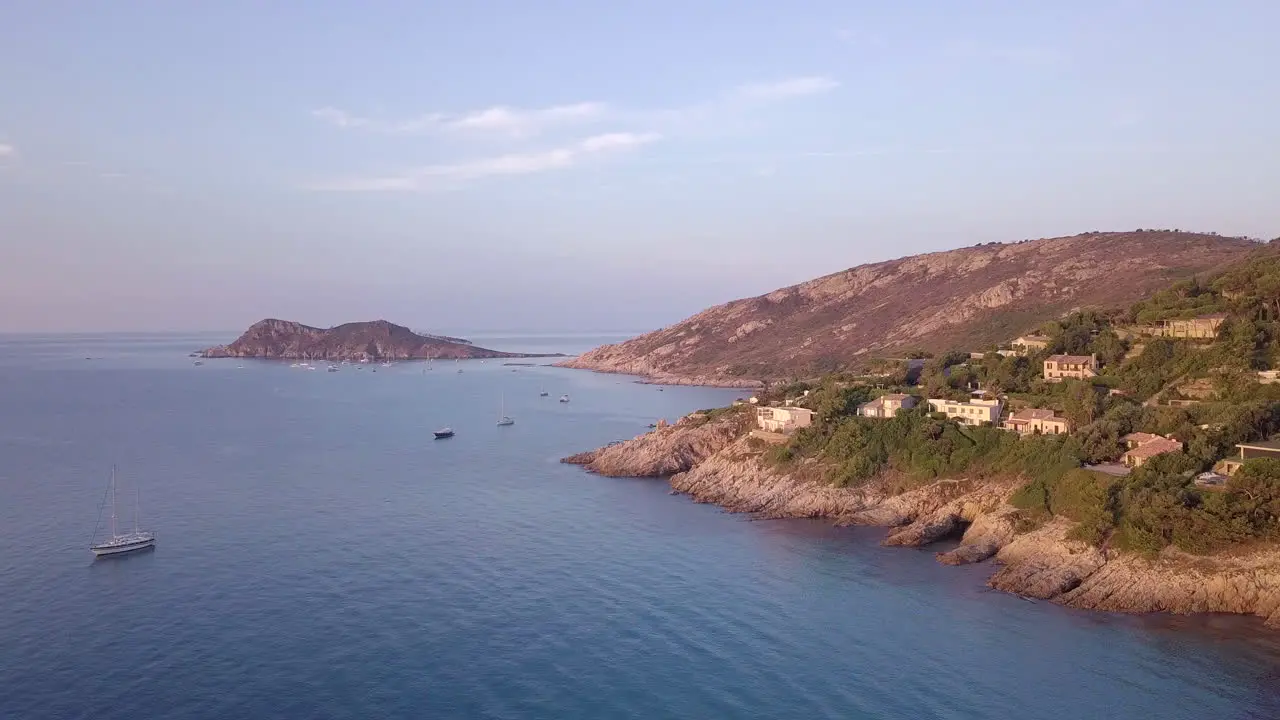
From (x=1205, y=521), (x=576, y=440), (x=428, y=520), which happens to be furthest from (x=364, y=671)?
(x=576, y=440)

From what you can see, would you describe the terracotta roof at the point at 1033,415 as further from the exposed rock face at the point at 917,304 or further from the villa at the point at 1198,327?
the exposed rock face at the point at 917,304

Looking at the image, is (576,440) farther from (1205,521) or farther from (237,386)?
(237,386)

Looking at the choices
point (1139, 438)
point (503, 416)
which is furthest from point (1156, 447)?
point (503, 416)

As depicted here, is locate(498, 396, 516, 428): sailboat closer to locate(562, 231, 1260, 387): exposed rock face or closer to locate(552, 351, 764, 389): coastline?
locate(552, 351, 764, 389): coastline

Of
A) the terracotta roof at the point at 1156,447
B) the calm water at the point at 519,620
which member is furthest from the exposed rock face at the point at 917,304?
the calm water at the point at 519,620

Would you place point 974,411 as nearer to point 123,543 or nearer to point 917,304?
point 123,543
